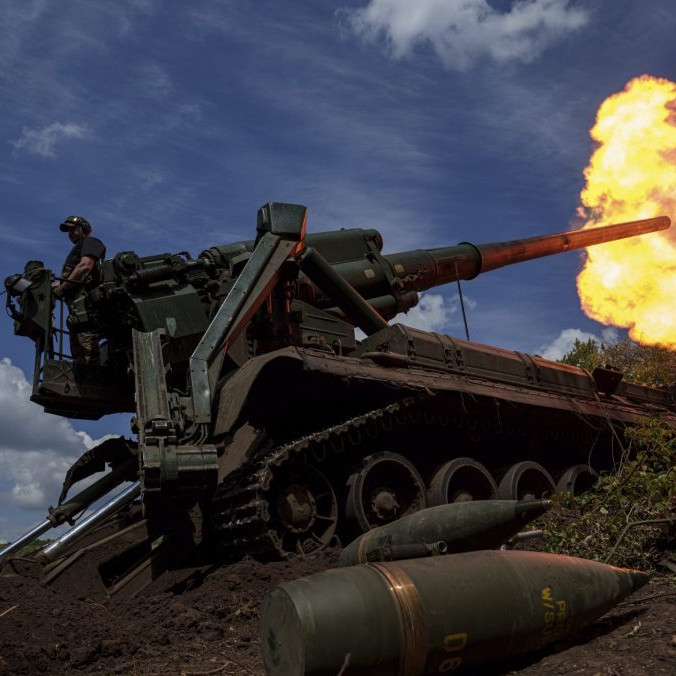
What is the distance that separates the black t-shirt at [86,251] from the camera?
12734mm

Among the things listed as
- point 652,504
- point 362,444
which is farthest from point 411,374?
point 652,504

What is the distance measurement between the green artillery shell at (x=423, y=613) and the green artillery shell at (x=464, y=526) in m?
0.59

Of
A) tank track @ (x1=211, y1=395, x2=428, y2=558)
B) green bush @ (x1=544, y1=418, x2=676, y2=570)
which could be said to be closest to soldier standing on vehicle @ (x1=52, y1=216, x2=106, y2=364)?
tank track @ (x1=211, y1=395, x2=428, y2=558)

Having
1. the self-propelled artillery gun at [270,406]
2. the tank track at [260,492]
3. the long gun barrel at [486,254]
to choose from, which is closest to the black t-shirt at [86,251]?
the self-propelled artillery gun at [270,406]

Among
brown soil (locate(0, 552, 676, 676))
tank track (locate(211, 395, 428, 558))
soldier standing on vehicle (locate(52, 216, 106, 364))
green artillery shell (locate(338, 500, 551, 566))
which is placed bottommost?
brown soil (locate(0, 552, 676, 676))

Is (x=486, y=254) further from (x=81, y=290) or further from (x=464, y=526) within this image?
(x=464, y=526)

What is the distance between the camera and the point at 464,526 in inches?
297

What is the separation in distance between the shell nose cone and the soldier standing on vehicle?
24.7 feet

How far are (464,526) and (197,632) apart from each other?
2818 mm

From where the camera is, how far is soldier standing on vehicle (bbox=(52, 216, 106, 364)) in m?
12.5

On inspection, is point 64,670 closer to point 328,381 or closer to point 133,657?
point 133,657

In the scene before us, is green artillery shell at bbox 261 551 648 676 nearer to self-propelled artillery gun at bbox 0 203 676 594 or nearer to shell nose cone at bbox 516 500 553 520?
shell nose cone at bbox 516 500 553 520

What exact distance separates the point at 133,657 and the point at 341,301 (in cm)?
679

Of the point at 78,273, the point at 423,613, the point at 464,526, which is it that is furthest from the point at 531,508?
the point at 78,273
